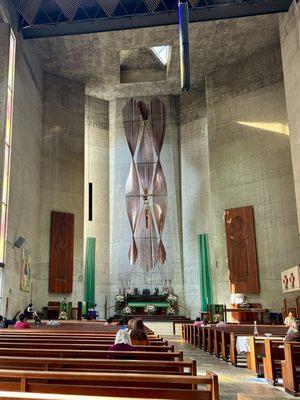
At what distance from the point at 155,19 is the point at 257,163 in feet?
22.9

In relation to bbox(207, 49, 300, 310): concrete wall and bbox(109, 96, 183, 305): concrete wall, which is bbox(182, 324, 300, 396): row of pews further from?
bbox(109, 96, 183, 305): concrete wall

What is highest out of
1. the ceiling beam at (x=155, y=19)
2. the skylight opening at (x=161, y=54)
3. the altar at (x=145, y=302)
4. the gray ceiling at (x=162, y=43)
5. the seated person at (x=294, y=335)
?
the skylight opening at (x=161, y=54)

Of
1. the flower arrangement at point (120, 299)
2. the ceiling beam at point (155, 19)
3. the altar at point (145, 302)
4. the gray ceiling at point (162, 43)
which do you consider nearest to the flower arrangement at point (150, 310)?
the altar at point (145, 302)

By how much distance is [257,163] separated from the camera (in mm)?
17422

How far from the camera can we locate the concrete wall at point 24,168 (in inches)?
547

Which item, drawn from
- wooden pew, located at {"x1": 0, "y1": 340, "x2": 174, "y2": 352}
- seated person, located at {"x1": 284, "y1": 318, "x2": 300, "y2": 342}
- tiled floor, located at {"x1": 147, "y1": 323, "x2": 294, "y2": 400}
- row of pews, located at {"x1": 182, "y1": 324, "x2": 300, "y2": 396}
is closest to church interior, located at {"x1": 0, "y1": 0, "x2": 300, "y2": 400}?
row of pews, located at {"x1": 182, "y1": 324, "x2": 300, "y2": 396}

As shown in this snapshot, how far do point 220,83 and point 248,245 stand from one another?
7643mm

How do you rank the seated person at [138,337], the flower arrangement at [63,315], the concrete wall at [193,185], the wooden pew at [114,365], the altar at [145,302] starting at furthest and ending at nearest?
the concrete wall at [193,185]
the altar at [145,302]
the flower arrangement at [63,315]
the seated person at [138,337]
the wooden pew at [114,365]

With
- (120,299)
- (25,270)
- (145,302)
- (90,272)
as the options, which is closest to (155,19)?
(25,270)

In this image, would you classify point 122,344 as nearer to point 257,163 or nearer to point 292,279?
point 292,279

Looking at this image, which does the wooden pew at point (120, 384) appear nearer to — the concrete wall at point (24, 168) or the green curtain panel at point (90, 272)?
the concrete wall at point (24, 168)

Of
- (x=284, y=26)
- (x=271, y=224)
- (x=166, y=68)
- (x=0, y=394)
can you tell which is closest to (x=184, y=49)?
(x=0, y=394)

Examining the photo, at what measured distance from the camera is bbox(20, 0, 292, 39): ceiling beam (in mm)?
14031

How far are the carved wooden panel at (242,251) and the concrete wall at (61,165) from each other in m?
6.50
